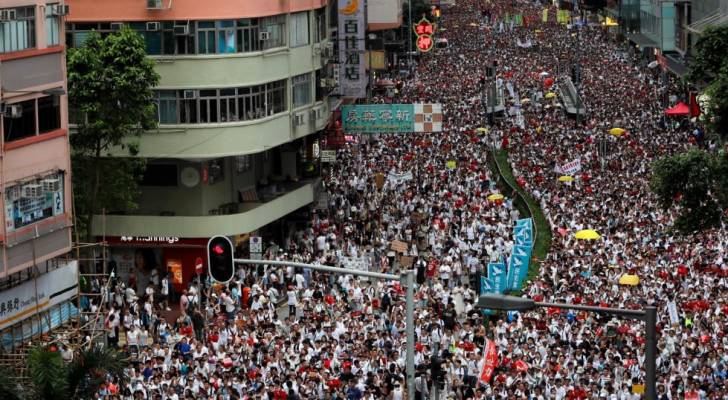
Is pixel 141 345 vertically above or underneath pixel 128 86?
underneath

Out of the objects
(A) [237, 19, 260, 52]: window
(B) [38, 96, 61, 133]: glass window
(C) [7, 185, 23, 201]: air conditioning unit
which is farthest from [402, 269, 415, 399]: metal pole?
(A) [237, 19, 260, 52]: window

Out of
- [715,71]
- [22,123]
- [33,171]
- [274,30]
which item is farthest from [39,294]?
[274,30]

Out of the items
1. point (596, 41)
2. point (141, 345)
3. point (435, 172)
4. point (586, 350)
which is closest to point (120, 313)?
point (141, 345)

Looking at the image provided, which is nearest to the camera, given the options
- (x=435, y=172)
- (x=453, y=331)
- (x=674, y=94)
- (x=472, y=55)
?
(x=453, y=331)

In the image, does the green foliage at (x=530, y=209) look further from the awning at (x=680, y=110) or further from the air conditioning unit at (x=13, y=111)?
the air conditioning unit at (x=13, y=111)

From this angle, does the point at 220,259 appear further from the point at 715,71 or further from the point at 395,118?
the point at 395,118

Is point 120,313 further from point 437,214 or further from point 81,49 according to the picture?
point 437,214
